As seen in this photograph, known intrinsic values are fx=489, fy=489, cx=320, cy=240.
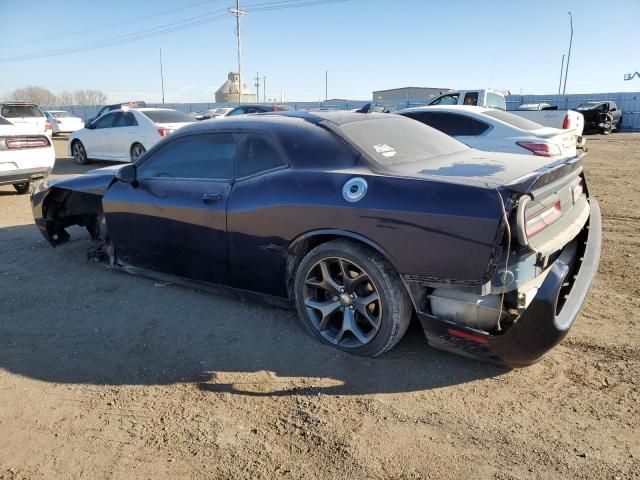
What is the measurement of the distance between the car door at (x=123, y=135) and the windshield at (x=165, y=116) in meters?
0.39

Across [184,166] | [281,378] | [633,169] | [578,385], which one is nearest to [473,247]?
[578,385]

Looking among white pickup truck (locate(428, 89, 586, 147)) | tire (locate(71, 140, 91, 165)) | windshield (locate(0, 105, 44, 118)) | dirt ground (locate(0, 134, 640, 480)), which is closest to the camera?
dirt ground (locate(0, 134, 640, 480))

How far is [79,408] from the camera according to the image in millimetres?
2725

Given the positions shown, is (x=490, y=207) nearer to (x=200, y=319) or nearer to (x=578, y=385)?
(x=578, y=385)

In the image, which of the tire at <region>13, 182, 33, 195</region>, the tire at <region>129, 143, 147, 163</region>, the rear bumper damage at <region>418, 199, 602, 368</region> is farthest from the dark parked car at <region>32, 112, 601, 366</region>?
the tire at <region>129, 143, 147, 163</region>

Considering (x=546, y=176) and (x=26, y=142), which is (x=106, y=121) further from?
(x=546, y=176)

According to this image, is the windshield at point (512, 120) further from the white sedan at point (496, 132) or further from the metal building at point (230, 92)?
the metal building at point (230, 92)

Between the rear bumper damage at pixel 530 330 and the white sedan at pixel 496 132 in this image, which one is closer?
the rear bumper damage at pixel 530 330

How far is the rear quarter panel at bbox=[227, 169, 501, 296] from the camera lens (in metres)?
2.54

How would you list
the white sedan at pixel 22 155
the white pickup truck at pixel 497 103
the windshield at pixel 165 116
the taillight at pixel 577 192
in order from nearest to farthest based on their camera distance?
the taillight at pixel 577 192, the white sedan at pixel 22 155, the white pickup truck at pixel 497 103, the windshield at pixel 165 116

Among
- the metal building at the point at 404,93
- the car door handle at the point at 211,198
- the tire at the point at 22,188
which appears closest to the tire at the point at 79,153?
the tire at the point at 22,188

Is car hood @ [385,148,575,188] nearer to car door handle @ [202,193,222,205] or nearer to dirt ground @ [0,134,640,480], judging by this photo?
dirt ground @ [0,134,640,480]

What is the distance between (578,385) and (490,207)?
3.92 feet

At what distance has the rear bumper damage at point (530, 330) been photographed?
97.0 inches
